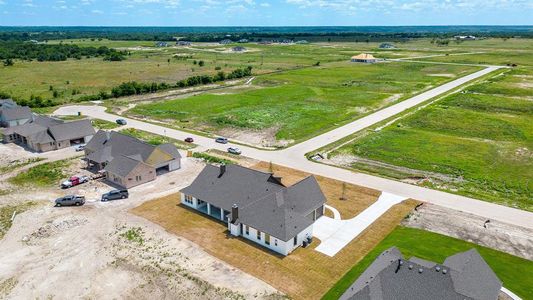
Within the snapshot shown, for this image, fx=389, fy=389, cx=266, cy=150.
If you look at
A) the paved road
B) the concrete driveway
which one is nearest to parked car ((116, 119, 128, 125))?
the paved road

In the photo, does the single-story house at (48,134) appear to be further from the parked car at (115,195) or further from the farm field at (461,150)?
the farm field at (461,150)

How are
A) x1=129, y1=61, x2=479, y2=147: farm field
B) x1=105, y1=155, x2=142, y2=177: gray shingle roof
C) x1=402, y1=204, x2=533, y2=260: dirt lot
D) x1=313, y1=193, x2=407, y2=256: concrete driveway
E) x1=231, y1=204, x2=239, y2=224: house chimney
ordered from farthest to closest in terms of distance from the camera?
x1=129, y1=61, x2=479, y2=147: farm field < x1=105, y1=155, x2=142, y2=177: gray shingle roof < x1=231, y1=204, x2=239, y2=224: house chimney < x1=313, y1=193, x2=407, y2=256: concrete driveway < x1=402, y1=204, x2=533, y2=260: dirt lot

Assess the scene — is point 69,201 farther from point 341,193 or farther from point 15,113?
point 15,113

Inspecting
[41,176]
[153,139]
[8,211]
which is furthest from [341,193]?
[41,176]

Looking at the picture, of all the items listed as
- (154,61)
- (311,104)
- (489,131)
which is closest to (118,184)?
(311,104)

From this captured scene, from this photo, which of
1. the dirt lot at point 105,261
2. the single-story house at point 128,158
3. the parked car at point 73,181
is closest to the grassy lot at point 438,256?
the dirt lot at point 105,261

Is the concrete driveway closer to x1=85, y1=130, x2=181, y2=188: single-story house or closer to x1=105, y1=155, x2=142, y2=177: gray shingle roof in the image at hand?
x1=85, y1=130, x2=181, y2=188: single-story house
